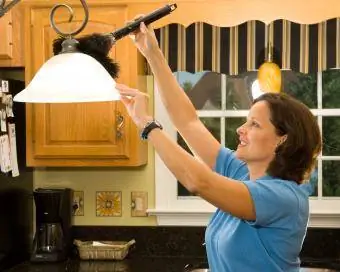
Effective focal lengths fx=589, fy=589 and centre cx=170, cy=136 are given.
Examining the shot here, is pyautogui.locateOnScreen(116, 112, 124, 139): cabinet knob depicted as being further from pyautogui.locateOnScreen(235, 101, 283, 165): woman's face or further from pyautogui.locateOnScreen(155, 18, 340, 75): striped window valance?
pyautogui.locateOnScreen(235, 101, 283, 165): woman's face

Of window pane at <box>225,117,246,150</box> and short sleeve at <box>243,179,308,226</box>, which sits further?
window pane at <box>225,117,246,150</box>

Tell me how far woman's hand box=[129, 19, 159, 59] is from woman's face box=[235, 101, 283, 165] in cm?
36

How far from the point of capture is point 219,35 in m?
3.13

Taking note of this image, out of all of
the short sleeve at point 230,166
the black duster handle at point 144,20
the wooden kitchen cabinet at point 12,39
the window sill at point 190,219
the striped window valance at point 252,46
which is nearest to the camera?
the black duster handle at point 144,20

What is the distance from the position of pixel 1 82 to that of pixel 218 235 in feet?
5.22

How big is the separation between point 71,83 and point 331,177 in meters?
2.40

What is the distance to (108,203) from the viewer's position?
3371 millimetres

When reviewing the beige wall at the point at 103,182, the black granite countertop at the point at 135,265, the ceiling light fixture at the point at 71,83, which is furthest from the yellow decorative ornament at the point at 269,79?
the ceiling light fixture at the point at 71,83

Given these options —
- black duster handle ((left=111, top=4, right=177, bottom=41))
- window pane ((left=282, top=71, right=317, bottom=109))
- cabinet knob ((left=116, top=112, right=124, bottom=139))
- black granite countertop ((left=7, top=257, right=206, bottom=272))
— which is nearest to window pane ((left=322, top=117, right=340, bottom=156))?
window pane ((left=282, top=71, right=317, bottom=109))

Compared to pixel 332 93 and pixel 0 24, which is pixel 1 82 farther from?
pixel 332 93

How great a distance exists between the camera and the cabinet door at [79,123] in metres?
2.97

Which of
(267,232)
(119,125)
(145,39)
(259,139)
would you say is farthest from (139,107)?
(119,125)

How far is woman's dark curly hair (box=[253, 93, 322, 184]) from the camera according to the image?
1.66 metres

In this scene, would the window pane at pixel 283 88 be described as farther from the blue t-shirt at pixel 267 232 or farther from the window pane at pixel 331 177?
the blue t-shirt at pixel 267 232
